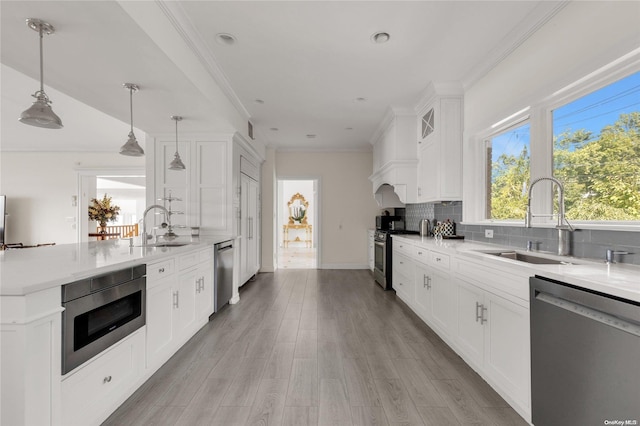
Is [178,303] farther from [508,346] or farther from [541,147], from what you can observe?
[541,147]

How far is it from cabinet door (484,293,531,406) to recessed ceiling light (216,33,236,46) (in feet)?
9.40

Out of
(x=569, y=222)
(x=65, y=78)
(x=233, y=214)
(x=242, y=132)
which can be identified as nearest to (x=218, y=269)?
(x=233, y=214)

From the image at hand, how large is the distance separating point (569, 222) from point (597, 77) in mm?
939

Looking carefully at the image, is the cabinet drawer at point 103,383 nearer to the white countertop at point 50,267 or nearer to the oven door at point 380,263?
the white countertop at point 50,267

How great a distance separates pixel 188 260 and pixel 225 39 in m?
2.02

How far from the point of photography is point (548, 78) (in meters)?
2.16

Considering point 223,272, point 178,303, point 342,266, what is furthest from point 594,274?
point 342,266

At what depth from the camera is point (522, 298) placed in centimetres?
165

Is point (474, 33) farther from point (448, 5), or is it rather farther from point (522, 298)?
point (522, 298)

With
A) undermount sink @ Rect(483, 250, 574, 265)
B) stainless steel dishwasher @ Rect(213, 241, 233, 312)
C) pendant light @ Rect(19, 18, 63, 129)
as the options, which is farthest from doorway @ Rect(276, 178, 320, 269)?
pendant light @ Rect(19, 18, 63, 129)

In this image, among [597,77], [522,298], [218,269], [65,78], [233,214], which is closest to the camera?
[522,298]

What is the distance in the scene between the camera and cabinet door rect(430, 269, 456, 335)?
8.33 feet

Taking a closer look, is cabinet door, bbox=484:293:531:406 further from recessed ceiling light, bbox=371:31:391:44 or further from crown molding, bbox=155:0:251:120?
crown molding, bbox=155:0:251:120

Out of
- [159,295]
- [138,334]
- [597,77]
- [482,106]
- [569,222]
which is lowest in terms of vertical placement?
[138,334]
